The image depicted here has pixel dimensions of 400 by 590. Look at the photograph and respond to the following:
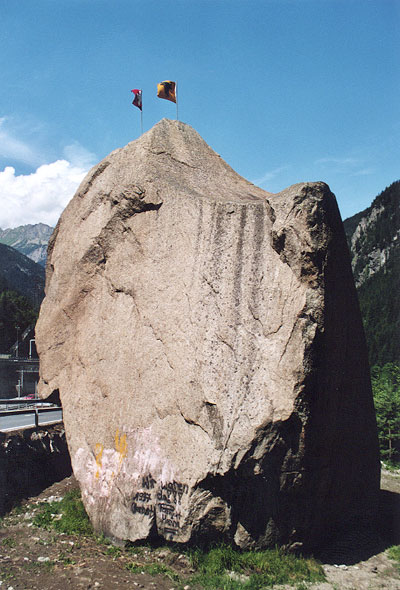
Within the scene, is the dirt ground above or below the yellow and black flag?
below

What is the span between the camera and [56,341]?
8.27 m

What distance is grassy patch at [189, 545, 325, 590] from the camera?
537 centimetres

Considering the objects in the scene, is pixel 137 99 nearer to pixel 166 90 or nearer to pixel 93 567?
pixel 166 90

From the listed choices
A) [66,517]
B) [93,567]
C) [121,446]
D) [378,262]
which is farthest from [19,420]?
[378,262]

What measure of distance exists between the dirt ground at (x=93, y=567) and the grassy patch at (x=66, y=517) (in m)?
0.13

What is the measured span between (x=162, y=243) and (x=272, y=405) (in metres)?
2.91

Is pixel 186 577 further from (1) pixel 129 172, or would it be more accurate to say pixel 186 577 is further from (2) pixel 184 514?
(1) pixel 129 172

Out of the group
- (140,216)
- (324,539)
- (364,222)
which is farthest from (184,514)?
(364,222)

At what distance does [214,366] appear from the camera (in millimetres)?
6164

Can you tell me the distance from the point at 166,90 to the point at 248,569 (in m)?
8.45

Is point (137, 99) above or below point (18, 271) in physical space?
below

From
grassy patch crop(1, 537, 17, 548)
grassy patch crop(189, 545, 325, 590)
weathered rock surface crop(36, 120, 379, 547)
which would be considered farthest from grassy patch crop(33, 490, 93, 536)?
grassy patch crop(189, 545, 325, 590)

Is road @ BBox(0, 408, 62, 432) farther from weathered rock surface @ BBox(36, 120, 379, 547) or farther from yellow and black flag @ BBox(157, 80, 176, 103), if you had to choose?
yellow and black flag @ BBox(157, 80, 176, 103)

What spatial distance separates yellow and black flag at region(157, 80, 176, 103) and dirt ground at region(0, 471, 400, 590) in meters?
7.93
